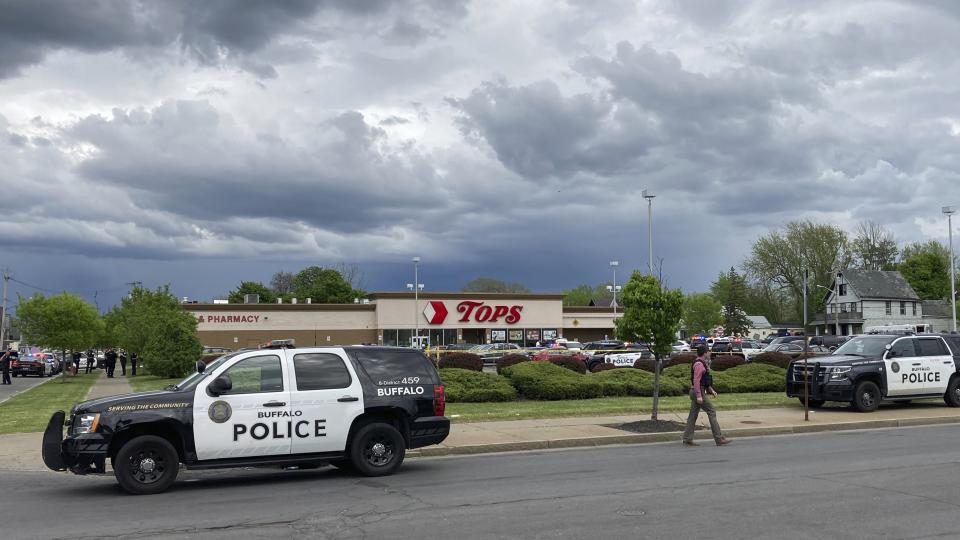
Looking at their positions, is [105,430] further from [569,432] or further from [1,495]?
[569,432]

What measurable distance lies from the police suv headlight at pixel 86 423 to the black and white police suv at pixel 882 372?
1542 centimetres

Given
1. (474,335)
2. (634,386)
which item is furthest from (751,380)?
(474,335)

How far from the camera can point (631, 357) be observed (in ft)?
131

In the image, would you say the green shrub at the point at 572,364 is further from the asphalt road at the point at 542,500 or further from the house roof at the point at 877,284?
the house roof at the point at 877,284

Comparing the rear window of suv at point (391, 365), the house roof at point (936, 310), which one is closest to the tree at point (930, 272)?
the house roof at point (936, 310)

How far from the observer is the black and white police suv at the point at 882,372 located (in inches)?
792

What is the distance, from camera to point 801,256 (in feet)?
303

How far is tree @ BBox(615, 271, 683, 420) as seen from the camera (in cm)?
1706

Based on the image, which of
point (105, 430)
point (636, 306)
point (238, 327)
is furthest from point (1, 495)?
point (238, 327)

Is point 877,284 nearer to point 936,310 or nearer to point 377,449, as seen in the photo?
point 936,310

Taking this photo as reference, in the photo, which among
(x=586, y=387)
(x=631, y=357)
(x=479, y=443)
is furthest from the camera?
(x=631, y=357)

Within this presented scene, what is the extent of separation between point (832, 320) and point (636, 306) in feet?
271

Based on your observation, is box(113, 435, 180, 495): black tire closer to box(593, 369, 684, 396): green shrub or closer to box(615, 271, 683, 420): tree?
box(615, 271, 683, 420): tree

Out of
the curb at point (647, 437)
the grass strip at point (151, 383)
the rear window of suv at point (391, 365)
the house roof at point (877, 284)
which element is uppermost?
the house roof at point (877, 284)
